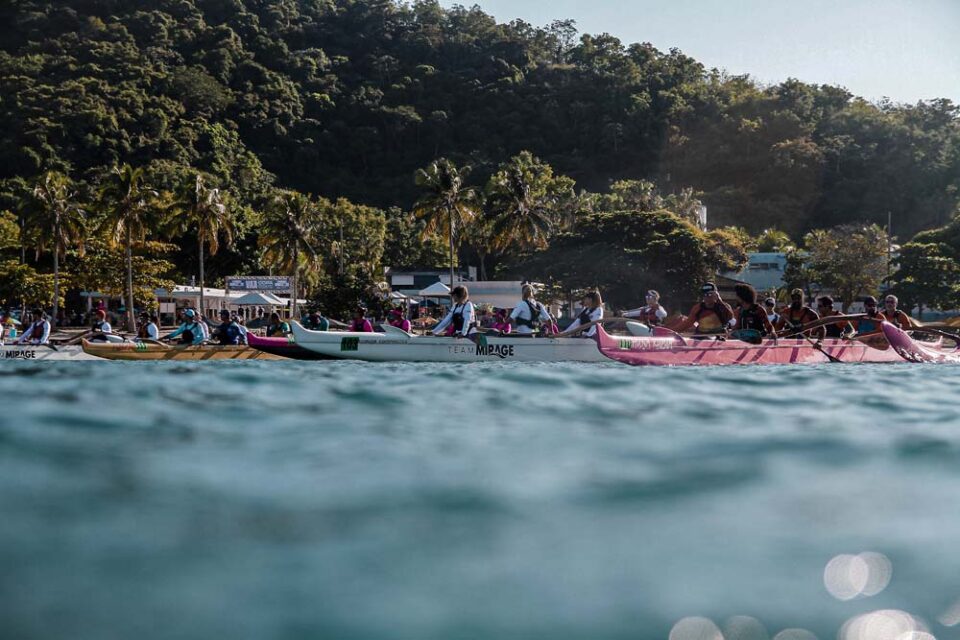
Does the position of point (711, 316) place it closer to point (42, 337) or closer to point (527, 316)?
point (527, 316)

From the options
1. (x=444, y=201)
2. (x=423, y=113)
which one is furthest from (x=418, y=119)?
(x=444, y=201)

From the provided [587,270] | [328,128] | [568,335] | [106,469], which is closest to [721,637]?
[106,469]

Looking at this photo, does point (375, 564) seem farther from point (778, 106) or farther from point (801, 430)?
point (778, 106)

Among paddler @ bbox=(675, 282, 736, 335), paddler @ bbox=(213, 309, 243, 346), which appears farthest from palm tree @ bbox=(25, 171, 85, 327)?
paddler @ bbox=(675, 282, 736, 335)

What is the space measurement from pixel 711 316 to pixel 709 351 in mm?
1931

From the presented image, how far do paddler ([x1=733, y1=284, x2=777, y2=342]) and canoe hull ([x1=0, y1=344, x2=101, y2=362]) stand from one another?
12.3 meters

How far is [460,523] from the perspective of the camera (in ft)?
10.9

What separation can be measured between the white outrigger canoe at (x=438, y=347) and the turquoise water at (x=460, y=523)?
10440mm

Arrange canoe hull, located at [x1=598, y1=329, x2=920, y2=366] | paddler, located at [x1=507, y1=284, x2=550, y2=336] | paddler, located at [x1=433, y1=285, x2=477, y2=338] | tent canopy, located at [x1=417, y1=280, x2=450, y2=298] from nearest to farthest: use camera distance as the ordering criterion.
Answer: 1. canoe hull, located at [x1=598, y1=329, x2=920, y2=366]
2. paddler, located at [x1=433, y1=285, x2=477, y2=338]
3. paddler, located at [x1=507, y1=284, x2=550, y2=336]
4. tent canopy, located at [x1=417, y1=280, x2=450, y2=298]

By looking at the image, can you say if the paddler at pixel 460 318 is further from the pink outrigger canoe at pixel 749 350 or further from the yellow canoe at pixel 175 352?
the yellow canoe at pixel 175 352

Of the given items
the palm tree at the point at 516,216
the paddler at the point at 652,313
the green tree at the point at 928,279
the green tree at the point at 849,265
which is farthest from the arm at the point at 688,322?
the green tree at the point at 849,265

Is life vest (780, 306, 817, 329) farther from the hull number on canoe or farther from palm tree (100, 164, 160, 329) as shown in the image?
palm tree (100, 164, 160, 329)

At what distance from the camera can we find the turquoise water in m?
2.59

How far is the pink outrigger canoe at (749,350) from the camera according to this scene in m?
15.8
